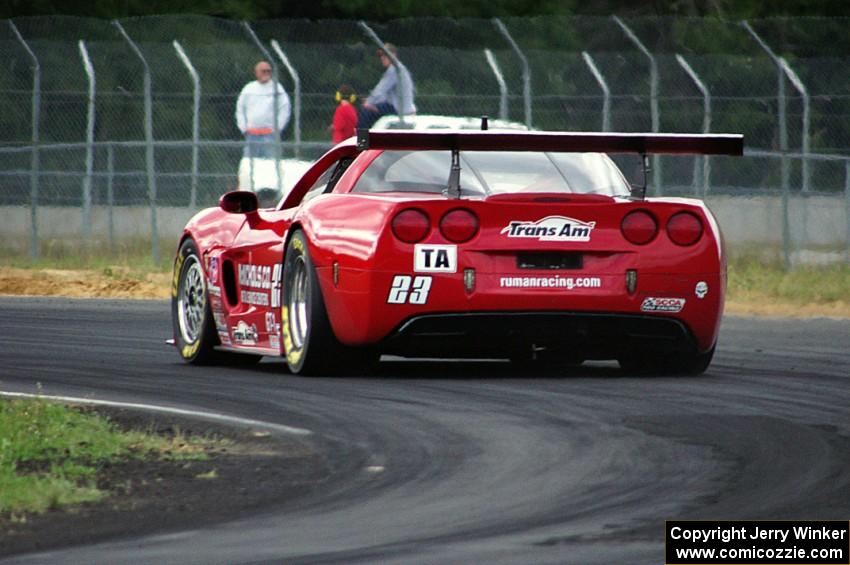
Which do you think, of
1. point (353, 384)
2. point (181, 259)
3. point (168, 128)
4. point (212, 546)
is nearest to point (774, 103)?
point (168, 128)

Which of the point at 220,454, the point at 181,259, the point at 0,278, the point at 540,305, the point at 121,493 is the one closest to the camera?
the point at 121,493

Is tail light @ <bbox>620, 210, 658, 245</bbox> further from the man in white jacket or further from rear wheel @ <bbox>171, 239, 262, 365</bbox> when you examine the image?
the man in white jacket

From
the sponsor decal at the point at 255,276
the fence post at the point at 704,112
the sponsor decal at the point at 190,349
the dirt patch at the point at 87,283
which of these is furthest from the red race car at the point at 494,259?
the fence post at the point at 704,112

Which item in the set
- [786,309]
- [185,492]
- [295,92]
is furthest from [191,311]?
[295,92]

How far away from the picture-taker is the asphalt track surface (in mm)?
6027

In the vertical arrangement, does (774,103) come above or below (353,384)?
above

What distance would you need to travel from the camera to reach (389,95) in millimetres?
23203

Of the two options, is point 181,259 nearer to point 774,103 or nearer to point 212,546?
point 212,546

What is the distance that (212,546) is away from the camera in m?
5.97

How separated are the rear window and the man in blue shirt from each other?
38.6ft

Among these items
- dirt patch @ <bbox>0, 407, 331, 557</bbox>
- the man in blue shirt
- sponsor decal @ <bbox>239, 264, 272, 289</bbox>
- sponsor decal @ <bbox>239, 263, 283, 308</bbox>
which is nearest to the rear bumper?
sponsor decal @ <bbox>239, 263, 283, 308</bbox>

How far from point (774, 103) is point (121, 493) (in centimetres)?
1835

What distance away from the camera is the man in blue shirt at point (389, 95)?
899 inches

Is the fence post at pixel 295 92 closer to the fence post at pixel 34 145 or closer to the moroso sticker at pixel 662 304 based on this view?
the fence post at pixel 34 145
